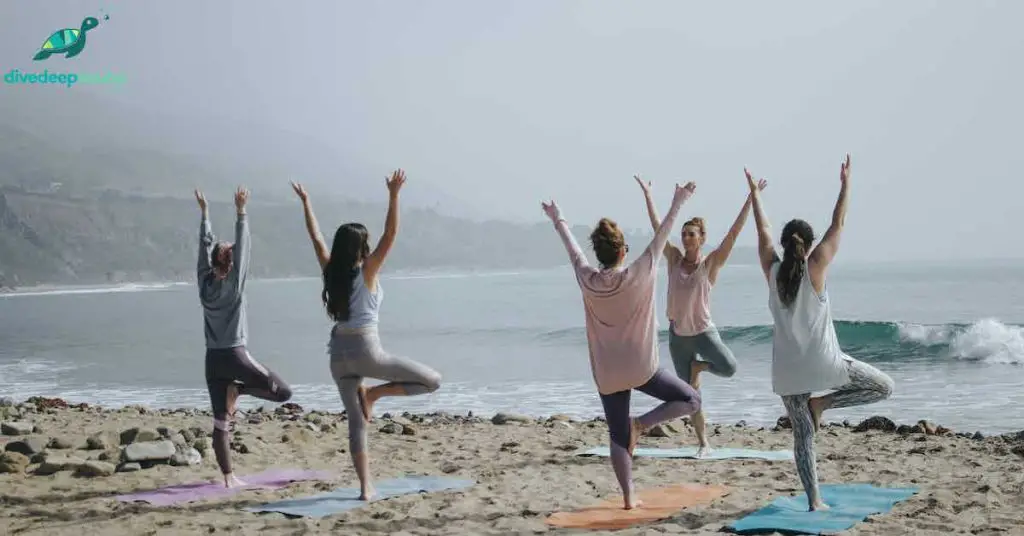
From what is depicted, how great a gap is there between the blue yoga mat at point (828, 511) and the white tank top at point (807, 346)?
805 mm

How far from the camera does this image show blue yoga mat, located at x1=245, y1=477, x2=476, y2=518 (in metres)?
7.03

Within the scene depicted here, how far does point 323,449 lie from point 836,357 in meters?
5.82

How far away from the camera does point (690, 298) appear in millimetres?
8516

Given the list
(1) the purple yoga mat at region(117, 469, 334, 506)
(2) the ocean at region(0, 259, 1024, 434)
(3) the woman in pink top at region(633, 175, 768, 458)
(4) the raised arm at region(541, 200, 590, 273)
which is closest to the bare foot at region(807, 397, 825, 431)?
(4) the raised arm at region(541, 200, 590, 273)

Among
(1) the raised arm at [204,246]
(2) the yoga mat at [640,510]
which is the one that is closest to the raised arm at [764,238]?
(2) the yoga mat at [640,510]

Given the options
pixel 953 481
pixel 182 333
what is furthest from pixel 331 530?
pixel 182 333

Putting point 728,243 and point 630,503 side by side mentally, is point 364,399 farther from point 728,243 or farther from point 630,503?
point 728,243

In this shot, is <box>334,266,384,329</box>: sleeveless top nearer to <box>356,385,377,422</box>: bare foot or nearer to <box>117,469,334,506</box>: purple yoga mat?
<box>356,385,377,422</box>: bare foot

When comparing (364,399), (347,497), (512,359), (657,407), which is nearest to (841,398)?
(657,407)

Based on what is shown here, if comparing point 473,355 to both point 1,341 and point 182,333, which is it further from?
point 1,341

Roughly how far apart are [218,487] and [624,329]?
3820 millimetres

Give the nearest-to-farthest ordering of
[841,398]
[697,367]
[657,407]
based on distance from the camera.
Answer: [841,398] < [657,407] < [697,367]

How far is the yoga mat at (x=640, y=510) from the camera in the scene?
644 centimetres

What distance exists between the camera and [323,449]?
10195 millimetres
